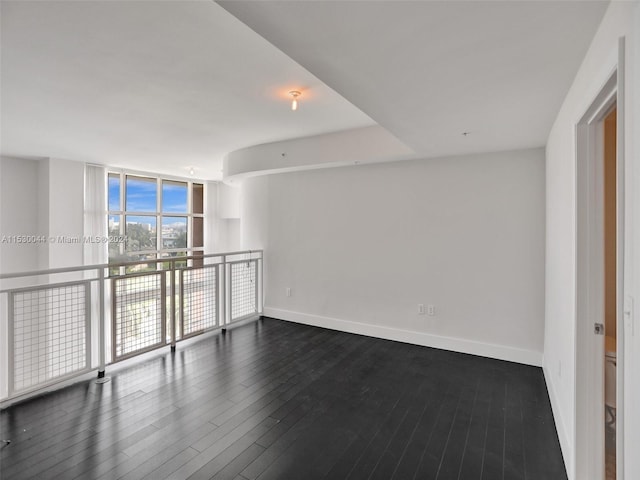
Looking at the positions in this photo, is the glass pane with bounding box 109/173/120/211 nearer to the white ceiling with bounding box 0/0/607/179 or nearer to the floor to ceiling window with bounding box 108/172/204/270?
the floor to ceiling window with bounding box 108/172/204/270

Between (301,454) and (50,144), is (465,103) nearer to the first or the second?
(301,454)

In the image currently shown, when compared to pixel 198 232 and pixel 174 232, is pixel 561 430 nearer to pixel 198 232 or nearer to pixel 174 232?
pixel 174 232

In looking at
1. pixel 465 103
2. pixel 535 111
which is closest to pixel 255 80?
pixel 465 103

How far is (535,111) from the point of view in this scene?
2.31m

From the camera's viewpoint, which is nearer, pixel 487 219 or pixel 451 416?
pixel 451 416

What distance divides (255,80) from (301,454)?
104 inches

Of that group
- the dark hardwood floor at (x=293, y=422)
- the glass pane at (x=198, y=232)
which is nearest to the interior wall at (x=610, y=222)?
the dark hardwood floor at (x=293, y=422)

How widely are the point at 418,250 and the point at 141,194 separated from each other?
18.4 ft

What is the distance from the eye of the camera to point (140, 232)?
6.60 meters

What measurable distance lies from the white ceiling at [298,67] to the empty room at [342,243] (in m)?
0.02

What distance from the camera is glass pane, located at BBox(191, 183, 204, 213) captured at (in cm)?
764

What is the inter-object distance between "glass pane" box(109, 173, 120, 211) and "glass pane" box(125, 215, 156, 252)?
0.30m

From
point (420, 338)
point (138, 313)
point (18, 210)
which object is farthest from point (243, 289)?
point (18, 210)

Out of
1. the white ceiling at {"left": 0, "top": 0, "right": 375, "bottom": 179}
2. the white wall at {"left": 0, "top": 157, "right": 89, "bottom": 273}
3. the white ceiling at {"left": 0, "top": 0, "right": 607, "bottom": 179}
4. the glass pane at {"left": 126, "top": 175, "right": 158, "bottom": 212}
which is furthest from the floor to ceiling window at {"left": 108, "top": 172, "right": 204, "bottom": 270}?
the white ceiling at {"left": 0, "top": 0, "right": 607, "bottom": 179}
